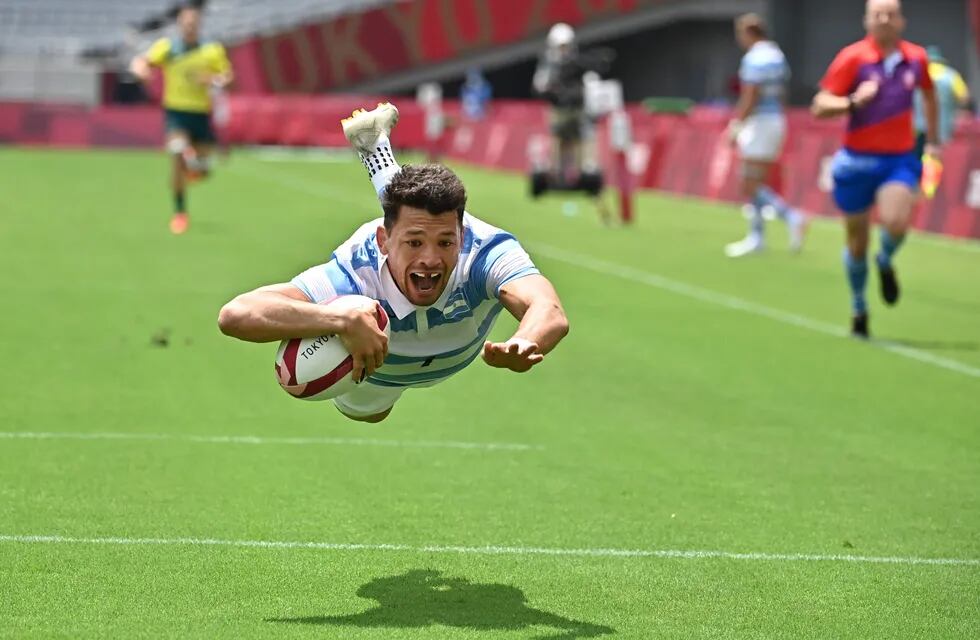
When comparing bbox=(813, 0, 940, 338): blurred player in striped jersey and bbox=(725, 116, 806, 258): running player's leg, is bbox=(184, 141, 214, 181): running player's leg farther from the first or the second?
bbox=(813, 0, 940, 338): blurred player in striped jersey

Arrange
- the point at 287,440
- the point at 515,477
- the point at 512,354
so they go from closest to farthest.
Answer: the point at 512,354
the point at 515,477
the point at 287,440

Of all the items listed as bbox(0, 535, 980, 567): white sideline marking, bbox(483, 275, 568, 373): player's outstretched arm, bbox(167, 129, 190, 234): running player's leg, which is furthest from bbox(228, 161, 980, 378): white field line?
bbox(483, 275, 568, 373): player's outstretched arm

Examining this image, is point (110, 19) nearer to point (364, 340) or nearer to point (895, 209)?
point (895, 209)

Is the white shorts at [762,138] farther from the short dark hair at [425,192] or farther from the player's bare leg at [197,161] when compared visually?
the short dark hair at [425,192]

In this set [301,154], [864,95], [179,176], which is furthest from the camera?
[301,154]

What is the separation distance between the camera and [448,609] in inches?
244

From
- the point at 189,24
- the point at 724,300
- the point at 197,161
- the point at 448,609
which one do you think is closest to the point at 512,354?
the point at 448,609

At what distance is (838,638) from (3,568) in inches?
118

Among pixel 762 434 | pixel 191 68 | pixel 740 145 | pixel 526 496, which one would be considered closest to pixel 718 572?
pixel 526 496

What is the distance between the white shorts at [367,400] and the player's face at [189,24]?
601 inches

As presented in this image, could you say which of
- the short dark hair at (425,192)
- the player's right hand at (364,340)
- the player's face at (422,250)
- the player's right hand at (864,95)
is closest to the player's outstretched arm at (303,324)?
the player's right hand at (364,340)

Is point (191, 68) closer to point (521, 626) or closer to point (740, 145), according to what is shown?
point (740, 145)

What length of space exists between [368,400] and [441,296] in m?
0.90

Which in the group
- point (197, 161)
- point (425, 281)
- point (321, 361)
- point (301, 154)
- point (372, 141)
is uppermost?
point (372, 141)
